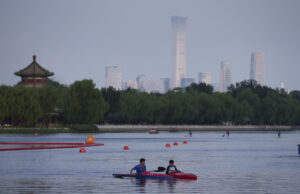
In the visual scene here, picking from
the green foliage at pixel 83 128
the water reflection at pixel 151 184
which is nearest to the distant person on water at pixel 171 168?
the water reflection at pixel 151 184

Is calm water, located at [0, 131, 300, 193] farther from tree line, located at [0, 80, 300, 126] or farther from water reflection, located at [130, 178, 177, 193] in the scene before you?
→ tree line, located at [0, 80, 300, 126]

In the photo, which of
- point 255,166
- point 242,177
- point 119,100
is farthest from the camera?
point 119,100

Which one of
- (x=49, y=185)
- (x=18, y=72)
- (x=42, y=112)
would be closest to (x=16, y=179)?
(x=49, y=185)

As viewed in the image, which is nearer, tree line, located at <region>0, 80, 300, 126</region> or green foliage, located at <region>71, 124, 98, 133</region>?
tree line, located at <region>0, 80, 300, 126</region>

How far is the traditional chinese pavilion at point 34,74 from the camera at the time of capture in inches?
6959

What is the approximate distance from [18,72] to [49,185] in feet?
453

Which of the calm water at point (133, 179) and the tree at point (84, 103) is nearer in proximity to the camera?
the calm water at point (133, 179)

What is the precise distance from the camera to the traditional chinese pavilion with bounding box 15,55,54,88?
177m

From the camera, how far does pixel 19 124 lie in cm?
14738

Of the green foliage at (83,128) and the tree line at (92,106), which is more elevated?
the tree line at (92,106)

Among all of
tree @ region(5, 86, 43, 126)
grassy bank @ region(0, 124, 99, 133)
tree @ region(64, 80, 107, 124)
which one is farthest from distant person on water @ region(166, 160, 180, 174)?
tree @ region(64, 80, 107, 124)

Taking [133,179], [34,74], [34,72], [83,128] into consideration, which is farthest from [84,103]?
[133,179]

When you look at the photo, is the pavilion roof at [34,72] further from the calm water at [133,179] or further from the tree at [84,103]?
the calm water at [133,179]

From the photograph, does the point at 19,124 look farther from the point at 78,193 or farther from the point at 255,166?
the point at 78,193
